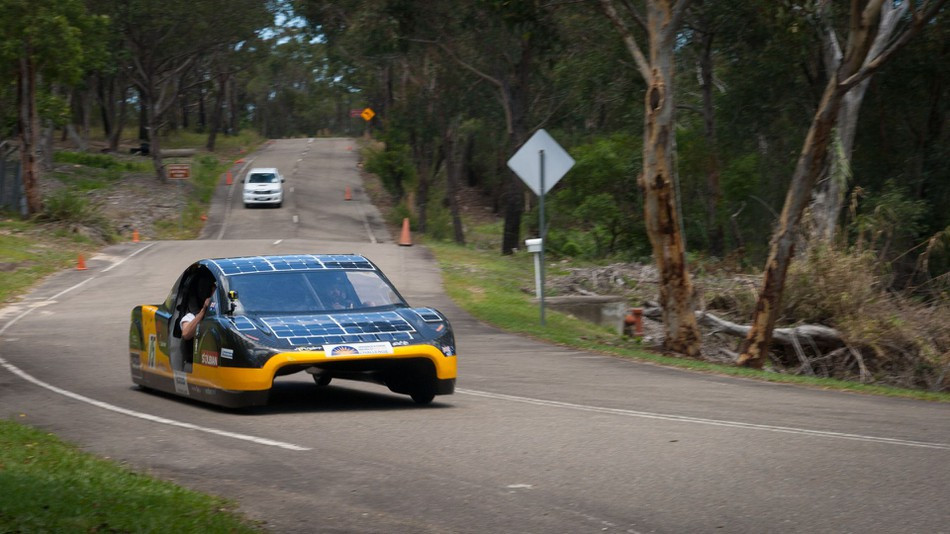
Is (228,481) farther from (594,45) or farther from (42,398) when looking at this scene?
(594,45)

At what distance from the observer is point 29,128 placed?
4019 centimetres

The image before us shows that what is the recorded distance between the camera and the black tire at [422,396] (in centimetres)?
1166

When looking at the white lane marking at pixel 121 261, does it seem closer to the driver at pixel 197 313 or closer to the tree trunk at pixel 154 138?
the driver at pixel 197 313

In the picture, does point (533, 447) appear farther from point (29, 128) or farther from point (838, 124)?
point (29, 128)

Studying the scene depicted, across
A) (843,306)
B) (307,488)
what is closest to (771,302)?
(843,306)

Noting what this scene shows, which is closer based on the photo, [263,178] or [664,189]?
[664,189]

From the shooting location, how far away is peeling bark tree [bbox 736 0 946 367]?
702 inches

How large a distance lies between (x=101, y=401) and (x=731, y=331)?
14065 mm

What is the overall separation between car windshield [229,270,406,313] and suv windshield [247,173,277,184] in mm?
45586

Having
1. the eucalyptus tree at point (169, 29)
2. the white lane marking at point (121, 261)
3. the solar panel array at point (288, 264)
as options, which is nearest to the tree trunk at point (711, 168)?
the white lane marking at point (121, 261)

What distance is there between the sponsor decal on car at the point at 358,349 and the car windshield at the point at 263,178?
47.2 metres

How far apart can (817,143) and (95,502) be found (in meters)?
13.9

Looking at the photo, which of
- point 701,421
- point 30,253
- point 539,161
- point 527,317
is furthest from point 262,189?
point 701,421

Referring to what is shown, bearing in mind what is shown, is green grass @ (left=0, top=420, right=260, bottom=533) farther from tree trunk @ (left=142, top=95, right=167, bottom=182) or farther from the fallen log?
tree trunk @ (left=142, top=95, right=167, bottom=182)
